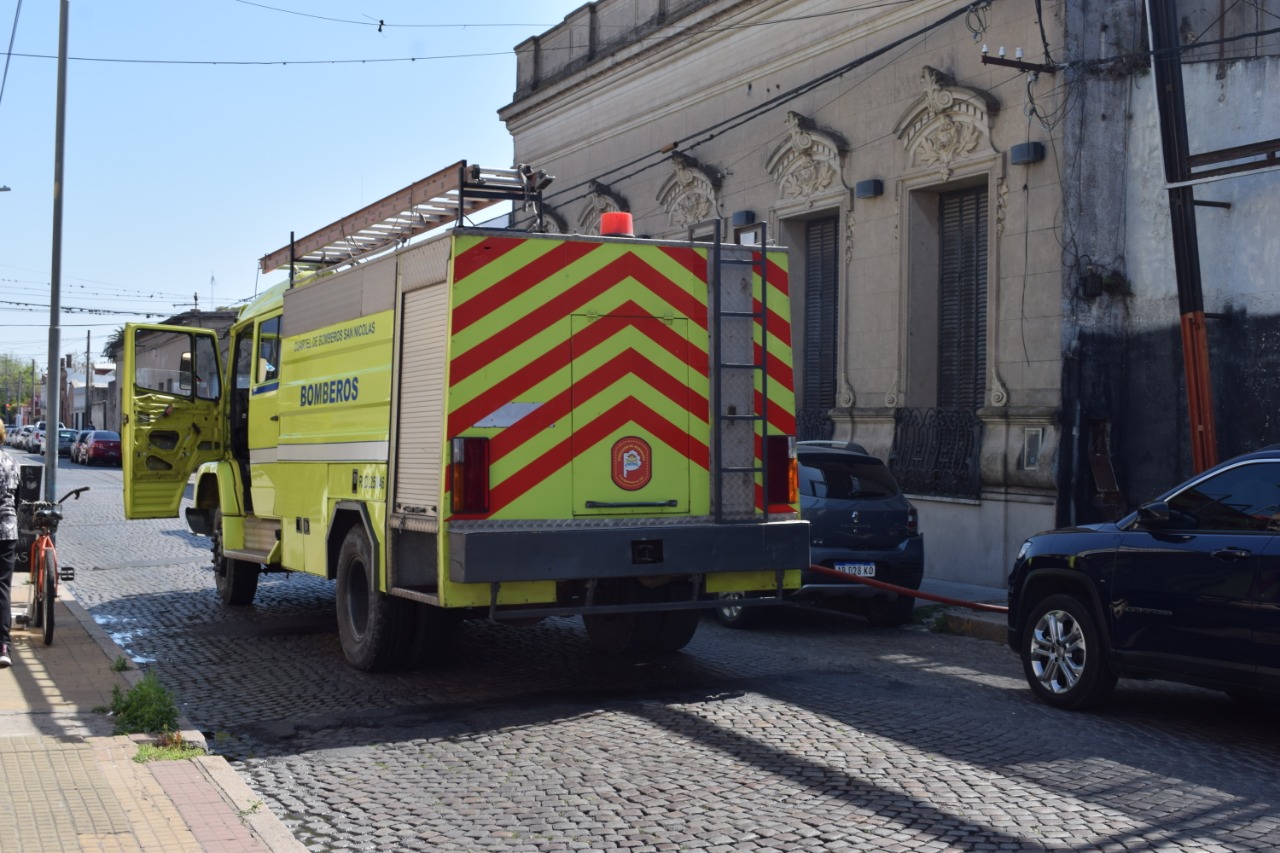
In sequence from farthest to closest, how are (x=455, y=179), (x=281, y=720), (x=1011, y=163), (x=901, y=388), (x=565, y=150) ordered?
1. (x=565, y=150)
2. (x=901, y=388)
3. (x=1011, y=163)
4. (x=455, y=179)
5. (x=281, y=720)

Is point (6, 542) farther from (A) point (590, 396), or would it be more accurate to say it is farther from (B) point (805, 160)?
(B) point (805, 160)

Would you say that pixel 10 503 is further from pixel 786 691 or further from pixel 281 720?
pixel 786 691

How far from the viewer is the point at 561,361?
8430 mm

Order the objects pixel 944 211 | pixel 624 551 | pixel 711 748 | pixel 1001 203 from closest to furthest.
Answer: pixel 711 748 < pixel 624 551 < pixel 1001 203 < pixel 944 211

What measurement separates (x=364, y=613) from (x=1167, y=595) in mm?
5203

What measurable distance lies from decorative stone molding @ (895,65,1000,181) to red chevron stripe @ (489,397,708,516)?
358 inches

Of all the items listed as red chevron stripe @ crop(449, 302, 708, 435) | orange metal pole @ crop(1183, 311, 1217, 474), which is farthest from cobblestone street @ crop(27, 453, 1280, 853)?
orange metal pole @ crop(1183, 311, 1217, 474)

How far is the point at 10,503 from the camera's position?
8.98 m

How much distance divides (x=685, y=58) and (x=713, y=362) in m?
14.5

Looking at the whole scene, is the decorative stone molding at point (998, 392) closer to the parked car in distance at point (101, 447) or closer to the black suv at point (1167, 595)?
the black suv at point (1167, 595)

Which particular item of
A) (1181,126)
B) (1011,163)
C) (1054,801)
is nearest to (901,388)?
(1011,163)

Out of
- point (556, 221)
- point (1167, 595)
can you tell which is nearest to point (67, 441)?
point (556, 221)

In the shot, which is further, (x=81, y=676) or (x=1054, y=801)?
(x=81, y=676)

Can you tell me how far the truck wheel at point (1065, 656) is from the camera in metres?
8.17
